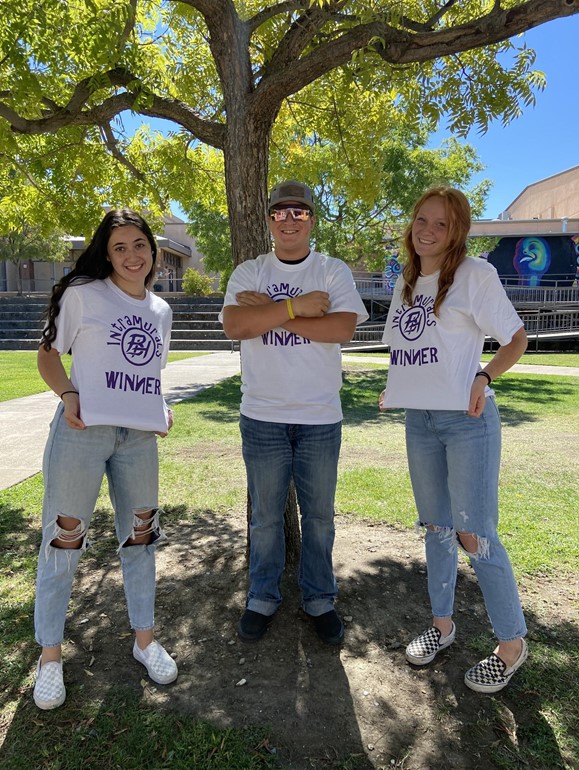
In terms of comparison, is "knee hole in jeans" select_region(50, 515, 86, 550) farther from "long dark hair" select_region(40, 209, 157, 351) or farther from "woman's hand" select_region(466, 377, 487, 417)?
"woman's hand" select_region(466, 377, 487, 417)

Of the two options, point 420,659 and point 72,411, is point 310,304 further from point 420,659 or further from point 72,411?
point 420,659

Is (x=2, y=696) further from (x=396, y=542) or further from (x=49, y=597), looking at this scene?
(x=396, y=542)

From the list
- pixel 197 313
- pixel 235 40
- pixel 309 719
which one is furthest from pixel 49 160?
pixel 197 313

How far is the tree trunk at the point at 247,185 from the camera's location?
3.11 m

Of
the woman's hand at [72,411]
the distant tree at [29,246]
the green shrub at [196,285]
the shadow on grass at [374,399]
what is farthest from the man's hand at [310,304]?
the distant tree at [29,246]

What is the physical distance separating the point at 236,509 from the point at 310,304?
2785mm

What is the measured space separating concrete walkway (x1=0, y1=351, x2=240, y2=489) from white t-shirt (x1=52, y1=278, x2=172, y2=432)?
3605mm

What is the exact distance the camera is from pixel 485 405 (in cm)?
237

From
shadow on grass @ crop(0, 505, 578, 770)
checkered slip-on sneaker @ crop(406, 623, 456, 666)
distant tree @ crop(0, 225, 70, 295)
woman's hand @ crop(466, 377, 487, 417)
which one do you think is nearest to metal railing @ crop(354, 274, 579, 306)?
distant tree @ crop(0, 225, 70, 295)

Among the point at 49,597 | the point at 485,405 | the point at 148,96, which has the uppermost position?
the point at 148,96

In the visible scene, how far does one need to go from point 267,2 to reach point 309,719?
5.17m

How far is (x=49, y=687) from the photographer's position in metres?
2.33

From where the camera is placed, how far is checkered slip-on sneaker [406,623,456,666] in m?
2.59

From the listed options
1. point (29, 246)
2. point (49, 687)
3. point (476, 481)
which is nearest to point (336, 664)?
point (476, 481)
